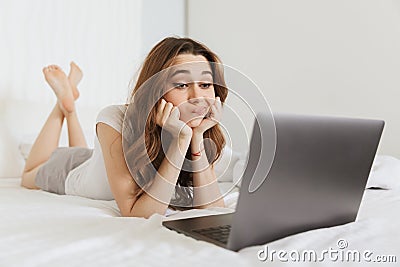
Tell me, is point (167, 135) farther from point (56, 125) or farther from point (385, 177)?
point (56, 125)

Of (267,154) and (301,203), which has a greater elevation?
(267,154)

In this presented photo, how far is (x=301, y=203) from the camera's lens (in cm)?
86

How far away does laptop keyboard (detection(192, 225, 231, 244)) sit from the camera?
84 cm

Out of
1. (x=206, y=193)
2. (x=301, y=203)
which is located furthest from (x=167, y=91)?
(x=301, y=203)

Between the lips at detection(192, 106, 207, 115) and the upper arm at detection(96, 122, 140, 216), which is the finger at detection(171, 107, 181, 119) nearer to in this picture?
the lips at detection(192, 106, 207, 115)

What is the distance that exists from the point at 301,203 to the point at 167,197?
408 millimetres

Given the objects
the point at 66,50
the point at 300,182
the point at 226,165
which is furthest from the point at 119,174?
the point at 66,50

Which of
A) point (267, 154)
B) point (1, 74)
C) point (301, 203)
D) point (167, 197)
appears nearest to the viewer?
point (267, 154)

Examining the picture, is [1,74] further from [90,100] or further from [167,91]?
[167,91]

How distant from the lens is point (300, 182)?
2.73ft

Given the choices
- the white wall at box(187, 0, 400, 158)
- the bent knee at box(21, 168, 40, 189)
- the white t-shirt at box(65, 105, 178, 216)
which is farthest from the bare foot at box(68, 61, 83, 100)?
the white wall at box(187, 0, 400, 158)

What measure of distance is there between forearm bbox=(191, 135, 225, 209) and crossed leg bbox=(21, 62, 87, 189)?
923mm

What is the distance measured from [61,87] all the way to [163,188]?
123 centimetres

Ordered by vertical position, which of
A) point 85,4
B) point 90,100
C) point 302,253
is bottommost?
point 90,100
